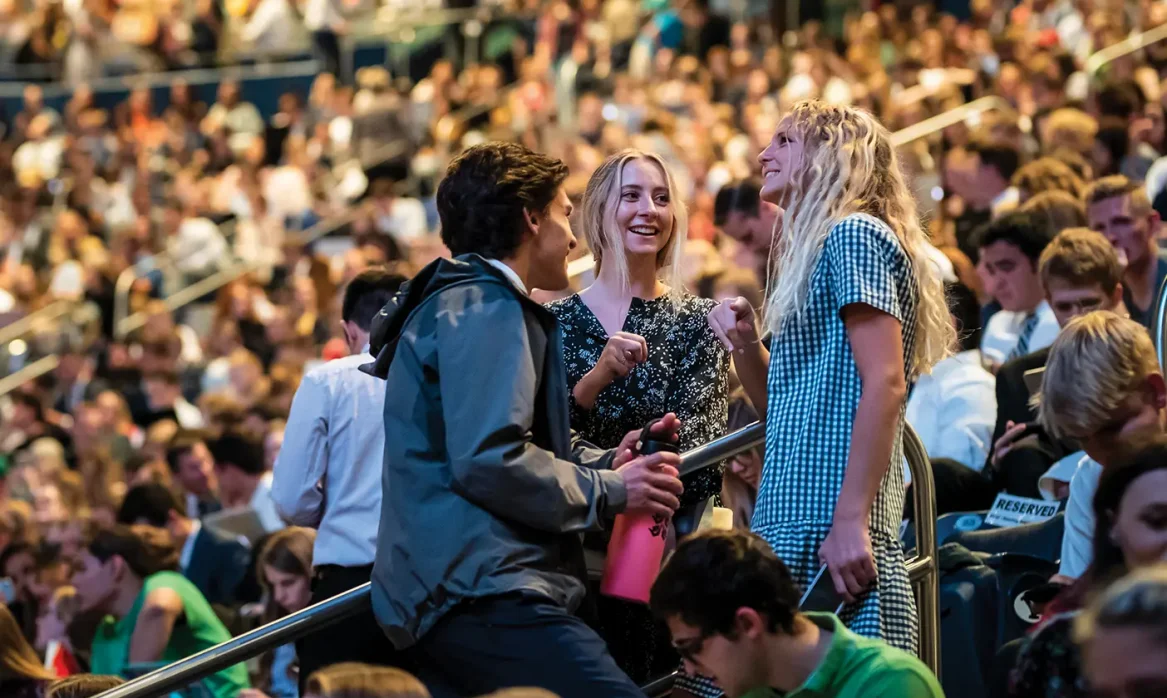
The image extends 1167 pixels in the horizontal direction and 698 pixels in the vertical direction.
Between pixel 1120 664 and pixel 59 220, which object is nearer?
pixel 1120 664

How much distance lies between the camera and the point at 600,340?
414 centimetres

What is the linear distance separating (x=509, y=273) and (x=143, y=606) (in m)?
3.34

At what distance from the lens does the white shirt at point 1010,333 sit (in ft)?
19.5

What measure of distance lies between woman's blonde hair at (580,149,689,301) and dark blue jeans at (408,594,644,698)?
1149 mm

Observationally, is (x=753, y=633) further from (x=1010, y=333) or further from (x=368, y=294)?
(x=1010, y=333)

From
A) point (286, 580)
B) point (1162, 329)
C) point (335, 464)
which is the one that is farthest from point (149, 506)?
point (1162, 329)

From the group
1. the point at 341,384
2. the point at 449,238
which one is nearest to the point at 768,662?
the point at 449,238

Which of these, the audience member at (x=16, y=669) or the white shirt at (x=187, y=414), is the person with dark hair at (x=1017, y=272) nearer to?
the audience member at (x=16, y=669)

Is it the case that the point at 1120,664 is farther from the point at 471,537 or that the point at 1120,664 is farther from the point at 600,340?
the point at 600,340

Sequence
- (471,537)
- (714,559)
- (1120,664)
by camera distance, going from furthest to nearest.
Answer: (471,537)
(714,559)
(1120,664)

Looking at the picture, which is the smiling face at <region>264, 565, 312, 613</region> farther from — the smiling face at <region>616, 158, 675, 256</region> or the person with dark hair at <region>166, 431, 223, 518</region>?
the person with dark hair at <region>166, 431, 223, 518</region>

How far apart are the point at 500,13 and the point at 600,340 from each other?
1559 cm

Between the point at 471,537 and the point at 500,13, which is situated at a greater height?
the point at 500,13

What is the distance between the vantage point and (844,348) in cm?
354
